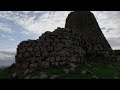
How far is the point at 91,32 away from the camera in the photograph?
15.8m

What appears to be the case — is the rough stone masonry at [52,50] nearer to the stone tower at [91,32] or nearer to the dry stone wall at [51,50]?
the dry stone wall at [51,50]

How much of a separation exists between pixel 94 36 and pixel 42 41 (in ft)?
16.2

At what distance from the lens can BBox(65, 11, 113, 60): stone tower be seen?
1481cm

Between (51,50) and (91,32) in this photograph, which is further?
(91,32)

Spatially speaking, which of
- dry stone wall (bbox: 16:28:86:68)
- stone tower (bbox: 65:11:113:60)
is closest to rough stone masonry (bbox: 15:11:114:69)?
dry stone wall (bbox: 16:28:86:68)

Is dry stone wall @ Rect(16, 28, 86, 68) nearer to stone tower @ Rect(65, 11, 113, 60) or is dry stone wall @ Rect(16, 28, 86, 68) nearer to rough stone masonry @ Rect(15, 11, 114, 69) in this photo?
rough stone masonry @ Rect(15, 11, 114, 69)

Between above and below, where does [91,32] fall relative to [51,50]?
above

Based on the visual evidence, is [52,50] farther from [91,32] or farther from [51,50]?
[91,32]

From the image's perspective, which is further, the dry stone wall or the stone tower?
the stone tower

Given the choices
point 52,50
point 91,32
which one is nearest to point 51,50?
point 52,50

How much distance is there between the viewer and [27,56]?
40.2ft

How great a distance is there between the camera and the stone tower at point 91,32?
1481 centimetres
